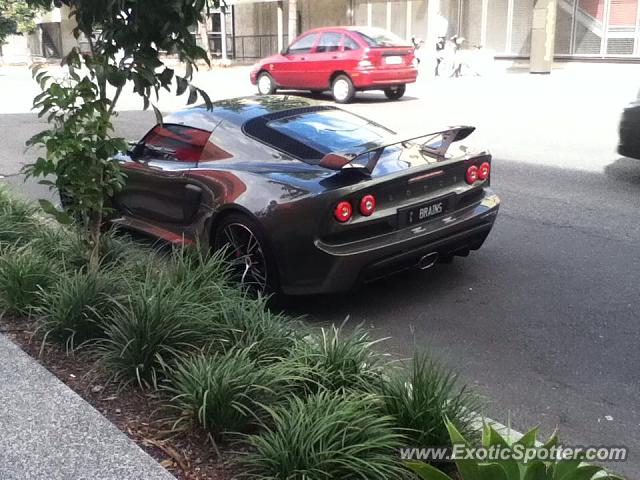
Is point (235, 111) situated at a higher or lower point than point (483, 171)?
higher

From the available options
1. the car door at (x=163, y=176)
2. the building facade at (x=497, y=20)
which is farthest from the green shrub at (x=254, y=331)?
the building facade at (x=497, y=20)

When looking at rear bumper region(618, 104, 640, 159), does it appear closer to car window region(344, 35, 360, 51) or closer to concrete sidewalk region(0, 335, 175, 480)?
concrete sidewalk region(0, 335, 175, 480)

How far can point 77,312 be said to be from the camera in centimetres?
427

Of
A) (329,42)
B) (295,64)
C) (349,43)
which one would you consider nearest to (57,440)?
(349,43)

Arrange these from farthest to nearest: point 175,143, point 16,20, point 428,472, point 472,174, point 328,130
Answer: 1. point 16,20
2. point 175,143
3. point 328,130
4. point 472,174
5. point 428,472

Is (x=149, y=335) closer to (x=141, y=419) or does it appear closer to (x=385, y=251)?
(x=141, y=419)

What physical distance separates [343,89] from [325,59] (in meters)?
0.96

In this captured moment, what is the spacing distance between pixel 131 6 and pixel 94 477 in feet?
9.04

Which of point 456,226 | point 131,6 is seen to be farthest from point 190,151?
point 456,226

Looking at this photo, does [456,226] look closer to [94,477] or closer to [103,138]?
[103,138]

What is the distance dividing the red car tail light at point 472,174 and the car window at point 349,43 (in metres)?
13.2

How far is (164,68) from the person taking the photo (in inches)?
185

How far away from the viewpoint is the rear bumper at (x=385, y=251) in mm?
4879

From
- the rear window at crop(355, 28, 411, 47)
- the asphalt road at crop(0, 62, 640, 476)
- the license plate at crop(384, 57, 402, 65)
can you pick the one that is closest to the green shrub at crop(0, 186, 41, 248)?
the asphalt road at crop(0, 62, 640, 476)
